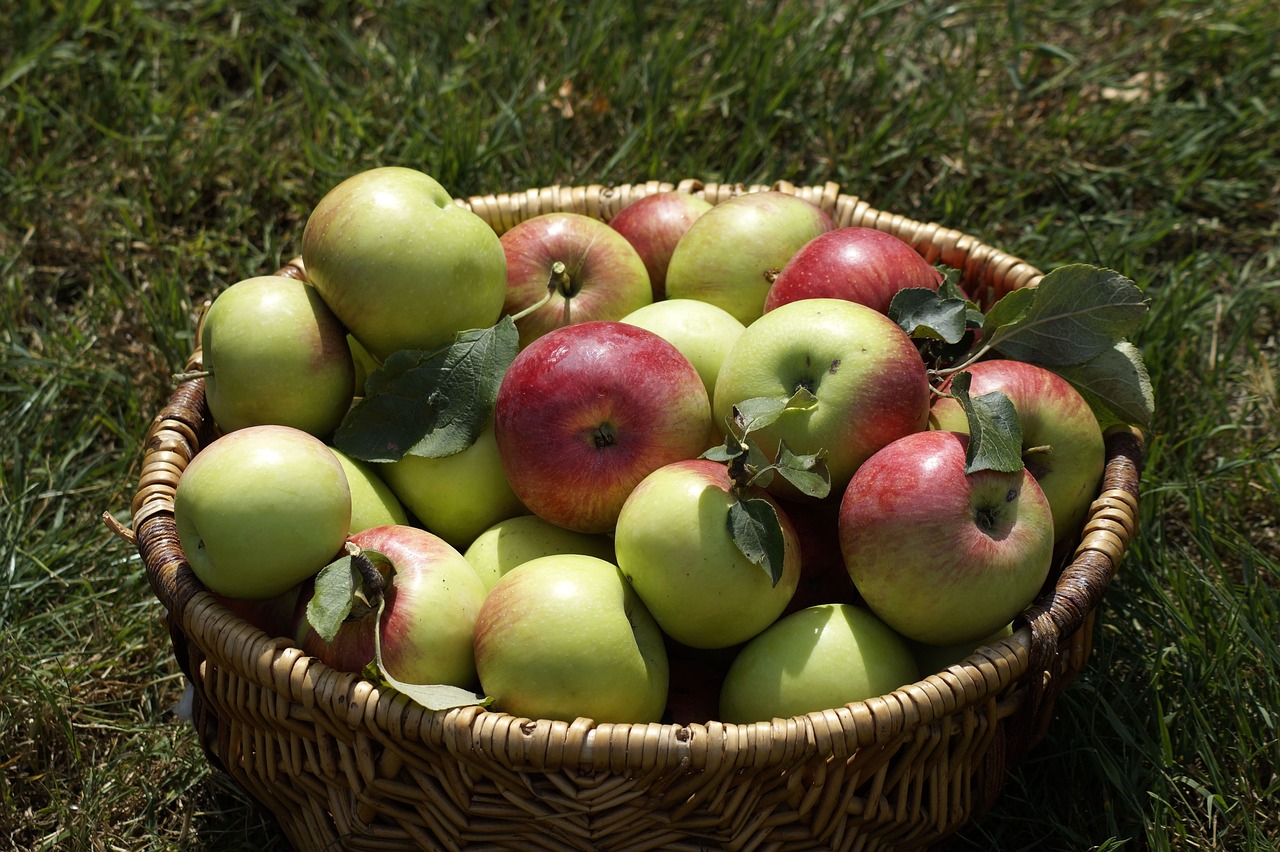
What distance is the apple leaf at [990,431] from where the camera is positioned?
1.73m

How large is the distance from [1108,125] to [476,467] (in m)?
2.32

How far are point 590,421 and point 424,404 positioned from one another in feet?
1.08

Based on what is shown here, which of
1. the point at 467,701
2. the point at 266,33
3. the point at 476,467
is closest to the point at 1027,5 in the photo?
the point at 266,33

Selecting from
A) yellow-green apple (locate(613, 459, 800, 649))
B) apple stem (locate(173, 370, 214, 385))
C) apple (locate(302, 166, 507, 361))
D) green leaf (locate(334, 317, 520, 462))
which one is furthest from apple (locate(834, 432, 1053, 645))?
apple stem (locate(173, 370, 214, 385))

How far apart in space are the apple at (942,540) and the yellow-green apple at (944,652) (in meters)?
0.05

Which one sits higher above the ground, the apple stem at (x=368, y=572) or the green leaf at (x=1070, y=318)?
the green leaf at (x=1070, y=318)

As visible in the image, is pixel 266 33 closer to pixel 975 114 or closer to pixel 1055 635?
pixel 975 114

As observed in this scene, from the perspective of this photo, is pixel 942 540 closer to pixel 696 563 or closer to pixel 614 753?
pixel 696 563

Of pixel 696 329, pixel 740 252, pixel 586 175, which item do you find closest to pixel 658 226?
pixel 740 252

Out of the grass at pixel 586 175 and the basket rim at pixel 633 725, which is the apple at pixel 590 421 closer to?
the basket rim at pixel 633 725

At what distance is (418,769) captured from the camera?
165 cm

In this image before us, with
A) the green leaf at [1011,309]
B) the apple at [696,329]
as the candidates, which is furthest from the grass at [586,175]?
the apple at [696,329]

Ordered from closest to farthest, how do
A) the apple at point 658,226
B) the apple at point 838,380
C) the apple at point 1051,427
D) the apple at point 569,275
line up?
the apple at point 838,380 < the apple at point 1051,427 < the apple at point 569,275 < the apple at point 658,226

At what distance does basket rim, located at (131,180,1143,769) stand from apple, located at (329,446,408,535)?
0.28 metres
